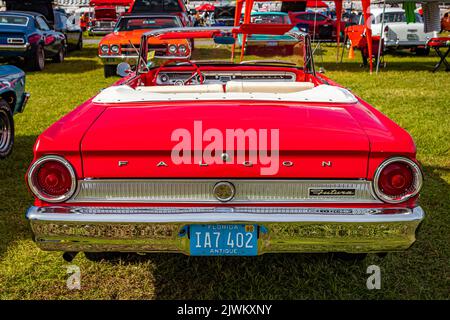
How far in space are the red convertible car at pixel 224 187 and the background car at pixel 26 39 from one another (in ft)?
33.3

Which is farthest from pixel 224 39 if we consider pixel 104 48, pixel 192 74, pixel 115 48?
pixel 104 48

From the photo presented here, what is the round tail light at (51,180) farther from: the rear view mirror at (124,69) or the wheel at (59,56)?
the wheel at (59,56)

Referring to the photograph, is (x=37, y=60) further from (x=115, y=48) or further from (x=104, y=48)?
(x=115, y=48)

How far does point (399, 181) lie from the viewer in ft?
7.52

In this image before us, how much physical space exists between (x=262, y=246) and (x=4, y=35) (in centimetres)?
1085

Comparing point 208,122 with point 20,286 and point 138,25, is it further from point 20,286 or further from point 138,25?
point 138,25

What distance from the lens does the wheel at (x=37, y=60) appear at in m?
12.0

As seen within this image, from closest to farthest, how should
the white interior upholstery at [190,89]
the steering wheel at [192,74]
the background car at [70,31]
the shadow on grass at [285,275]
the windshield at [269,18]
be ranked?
the shadow on grass at [285,275] < the white interior upholstery at [190,89] < the steering wheel at [192,74] < the windshield at [269,18] < the background car at [70,31]

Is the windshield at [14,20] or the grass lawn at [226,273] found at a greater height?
the windshield at [14,20]

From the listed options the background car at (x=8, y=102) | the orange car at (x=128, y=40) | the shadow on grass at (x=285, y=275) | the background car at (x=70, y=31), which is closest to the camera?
the shadow on grass at (x=285, y=275)

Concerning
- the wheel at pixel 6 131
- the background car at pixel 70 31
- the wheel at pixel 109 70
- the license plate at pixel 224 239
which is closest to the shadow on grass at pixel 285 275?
the license plate at pixel 224 239

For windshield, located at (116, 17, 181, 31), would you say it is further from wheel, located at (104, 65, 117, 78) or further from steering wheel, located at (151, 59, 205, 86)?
steering wheel, located at (151, 59, 205, 86)
